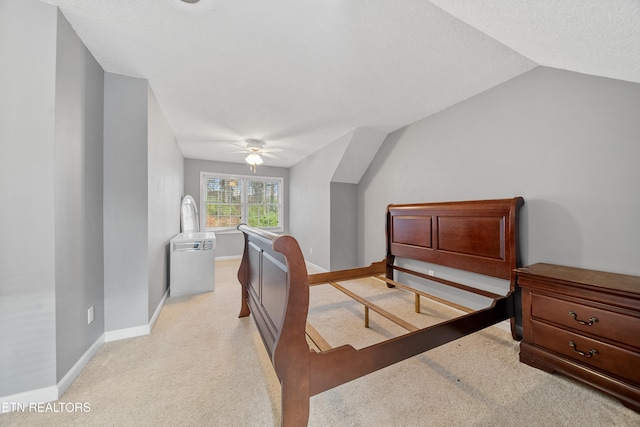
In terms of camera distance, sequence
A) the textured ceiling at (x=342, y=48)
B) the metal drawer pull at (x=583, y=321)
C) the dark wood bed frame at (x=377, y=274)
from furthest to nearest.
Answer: the metal drawer pull at (x=583, y=321) < the textured ceiling at (x=342, y=48) < the dark wood bed frame at (x=377, y=274)

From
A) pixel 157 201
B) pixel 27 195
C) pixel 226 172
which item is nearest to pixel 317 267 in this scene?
pixel 157 201

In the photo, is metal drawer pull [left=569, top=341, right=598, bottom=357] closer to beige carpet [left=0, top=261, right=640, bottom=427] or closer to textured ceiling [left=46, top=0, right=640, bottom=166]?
beige carpet [left=0, top=261, right=640, bottom=427]

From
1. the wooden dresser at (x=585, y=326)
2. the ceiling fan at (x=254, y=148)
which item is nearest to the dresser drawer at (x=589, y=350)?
the wooden dresser at (x=585, y=326)

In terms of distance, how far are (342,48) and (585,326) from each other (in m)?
2.57

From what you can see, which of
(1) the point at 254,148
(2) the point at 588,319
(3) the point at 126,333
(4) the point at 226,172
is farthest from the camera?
(4) the point at 226,172

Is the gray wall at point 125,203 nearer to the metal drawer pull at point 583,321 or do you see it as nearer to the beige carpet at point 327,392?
the beige carpet at point 327,392

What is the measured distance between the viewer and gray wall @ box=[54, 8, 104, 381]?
4.62 ft

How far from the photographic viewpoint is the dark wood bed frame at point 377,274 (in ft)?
3.19

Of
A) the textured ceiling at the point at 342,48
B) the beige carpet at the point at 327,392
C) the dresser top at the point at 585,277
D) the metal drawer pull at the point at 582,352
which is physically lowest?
the beige carpet at the point at 327,392

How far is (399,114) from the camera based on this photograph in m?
2.91

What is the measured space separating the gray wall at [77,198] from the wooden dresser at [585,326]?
3272mm

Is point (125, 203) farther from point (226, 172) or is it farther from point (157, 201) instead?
point (226, 172)

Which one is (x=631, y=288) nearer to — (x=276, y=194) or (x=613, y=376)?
(x=613, y=376)

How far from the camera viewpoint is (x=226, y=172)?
5.52 meters
